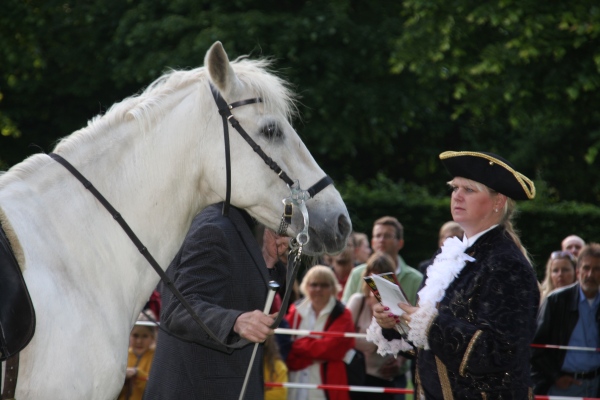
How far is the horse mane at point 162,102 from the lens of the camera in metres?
3.20

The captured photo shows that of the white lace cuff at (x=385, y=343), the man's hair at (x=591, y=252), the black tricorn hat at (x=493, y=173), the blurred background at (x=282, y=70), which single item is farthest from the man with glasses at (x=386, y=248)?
the black tricorn hat at (x=493, y=173)

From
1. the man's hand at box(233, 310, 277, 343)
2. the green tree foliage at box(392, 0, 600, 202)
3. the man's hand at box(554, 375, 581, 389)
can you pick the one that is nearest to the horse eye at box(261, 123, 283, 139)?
the man's hand at box(233, 310, 277, 343)

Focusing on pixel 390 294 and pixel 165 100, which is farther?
pixel 390 294

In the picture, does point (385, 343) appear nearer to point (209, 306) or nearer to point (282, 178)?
point (209, 306)

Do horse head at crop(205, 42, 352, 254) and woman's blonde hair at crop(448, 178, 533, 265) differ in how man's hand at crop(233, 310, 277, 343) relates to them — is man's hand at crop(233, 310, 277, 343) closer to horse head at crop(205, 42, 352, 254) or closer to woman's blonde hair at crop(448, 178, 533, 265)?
horse head at crop(205, 42, 352, 254)

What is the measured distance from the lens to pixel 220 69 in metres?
3.22

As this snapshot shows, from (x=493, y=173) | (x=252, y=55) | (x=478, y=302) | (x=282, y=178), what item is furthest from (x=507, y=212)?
(x=252, y=55)

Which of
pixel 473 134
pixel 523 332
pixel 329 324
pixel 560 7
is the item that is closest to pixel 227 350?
pixel 523 332

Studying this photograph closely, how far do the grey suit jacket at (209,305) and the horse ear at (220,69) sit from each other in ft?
2.32

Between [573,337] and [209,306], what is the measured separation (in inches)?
188

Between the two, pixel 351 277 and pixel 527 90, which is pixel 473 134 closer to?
pixel 527 90

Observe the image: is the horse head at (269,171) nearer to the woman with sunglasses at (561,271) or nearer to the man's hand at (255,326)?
the man's hand at (255,326)

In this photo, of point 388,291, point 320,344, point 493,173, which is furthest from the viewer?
point 320,344

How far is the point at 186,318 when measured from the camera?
3471 mm
